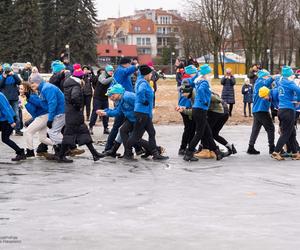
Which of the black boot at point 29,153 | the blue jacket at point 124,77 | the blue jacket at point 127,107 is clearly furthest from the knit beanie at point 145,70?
the black boot at point 29,153

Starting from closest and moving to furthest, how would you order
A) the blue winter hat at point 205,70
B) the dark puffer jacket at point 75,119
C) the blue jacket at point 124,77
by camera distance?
the dark puffer jacket at point 75,119 < the blue winter hat at point 205,70 < the blue jacket at point 124,77

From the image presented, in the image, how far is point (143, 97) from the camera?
11.6 meters

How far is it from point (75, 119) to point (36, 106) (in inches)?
38.8

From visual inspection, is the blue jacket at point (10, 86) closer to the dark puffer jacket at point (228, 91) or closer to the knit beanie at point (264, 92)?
the knit beanie at point (264, 92)

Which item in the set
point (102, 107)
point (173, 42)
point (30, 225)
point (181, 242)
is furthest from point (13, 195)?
point (173, 42)

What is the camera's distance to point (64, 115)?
38.9 feet

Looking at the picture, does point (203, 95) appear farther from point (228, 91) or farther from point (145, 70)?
point (228, 91)

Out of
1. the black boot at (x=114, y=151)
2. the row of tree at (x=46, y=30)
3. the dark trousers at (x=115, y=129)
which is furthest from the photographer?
the row of tree at (x=46, y=30)

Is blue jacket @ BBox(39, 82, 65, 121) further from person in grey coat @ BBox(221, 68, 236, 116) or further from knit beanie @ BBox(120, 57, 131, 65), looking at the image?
person in grey coat @ BBox(221, 68, 236, 116)

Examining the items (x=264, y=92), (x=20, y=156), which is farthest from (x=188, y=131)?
(x=20, y=156)

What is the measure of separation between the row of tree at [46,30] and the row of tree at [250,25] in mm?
12744


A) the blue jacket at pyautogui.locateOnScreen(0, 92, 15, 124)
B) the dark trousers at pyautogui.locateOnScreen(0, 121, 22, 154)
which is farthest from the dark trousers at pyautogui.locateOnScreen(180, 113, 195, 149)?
the blue jacket at pyautogui.locateOnScreen(0, 92, 15, 124)

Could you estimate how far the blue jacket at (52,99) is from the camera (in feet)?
38.3

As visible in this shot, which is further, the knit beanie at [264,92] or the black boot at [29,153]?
the knit beanie at [264,92]
